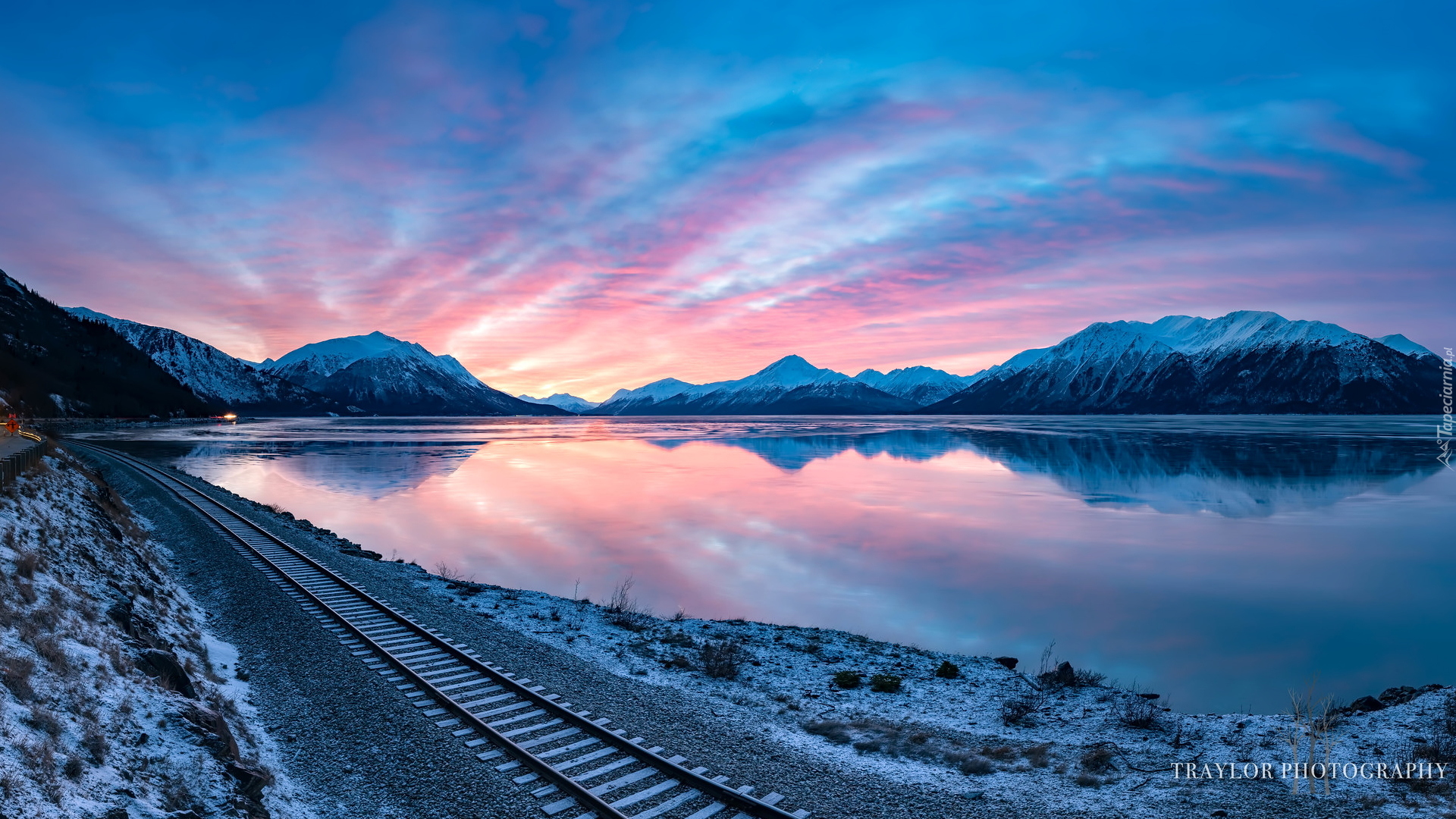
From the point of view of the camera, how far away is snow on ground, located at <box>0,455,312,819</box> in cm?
686

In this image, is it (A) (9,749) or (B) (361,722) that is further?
(B) (361,722)

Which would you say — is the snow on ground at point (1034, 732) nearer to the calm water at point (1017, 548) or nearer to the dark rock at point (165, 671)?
the calm water at point (1017, 548)

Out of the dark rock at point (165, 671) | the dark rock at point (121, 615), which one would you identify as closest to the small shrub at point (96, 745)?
the dark rock at point (165, 671)

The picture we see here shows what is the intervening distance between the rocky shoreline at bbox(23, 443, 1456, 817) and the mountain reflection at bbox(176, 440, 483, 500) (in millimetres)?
35823

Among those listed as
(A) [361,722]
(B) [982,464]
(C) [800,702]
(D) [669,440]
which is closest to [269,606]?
(A) [361,722]

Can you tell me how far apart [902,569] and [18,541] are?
2548 centimetres

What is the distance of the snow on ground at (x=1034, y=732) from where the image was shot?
8.62 metres

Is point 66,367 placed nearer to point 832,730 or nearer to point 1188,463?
point 832,730

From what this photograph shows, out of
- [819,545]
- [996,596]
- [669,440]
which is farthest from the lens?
[669,440]

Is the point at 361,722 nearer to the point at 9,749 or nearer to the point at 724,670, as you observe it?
the point at 9,749

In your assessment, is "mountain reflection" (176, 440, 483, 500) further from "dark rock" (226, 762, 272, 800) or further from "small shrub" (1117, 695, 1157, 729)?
"small shrub" (1117, 695, 1157, 729)

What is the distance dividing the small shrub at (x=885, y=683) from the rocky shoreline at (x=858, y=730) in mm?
44

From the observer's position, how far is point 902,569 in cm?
2639

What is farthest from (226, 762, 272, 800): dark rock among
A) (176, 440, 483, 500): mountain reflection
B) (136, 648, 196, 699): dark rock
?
(176, 440, 483, 500): mountain reflection
